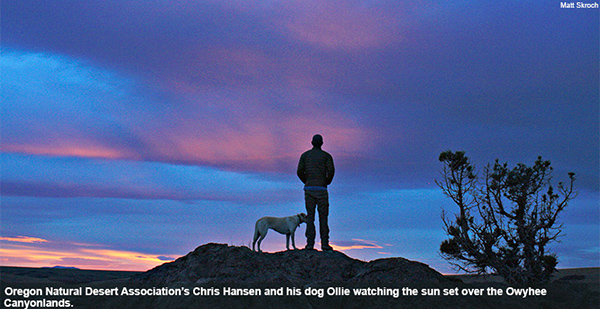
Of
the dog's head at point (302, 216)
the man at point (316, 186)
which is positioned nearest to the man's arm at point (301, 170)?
the man at point (316, 186)

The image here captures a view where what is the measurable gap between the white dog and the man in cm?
40

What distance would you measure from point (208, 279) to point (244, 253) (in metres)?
1.58

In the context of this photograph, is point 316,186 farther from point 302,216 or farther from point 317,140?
point 317,140

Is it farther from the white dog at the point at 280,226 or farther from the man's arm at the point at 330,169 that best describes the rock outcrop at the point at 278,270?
the man's arm at the point at 330,169

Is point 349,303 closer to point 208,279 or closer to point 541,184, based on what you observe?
point 208,279

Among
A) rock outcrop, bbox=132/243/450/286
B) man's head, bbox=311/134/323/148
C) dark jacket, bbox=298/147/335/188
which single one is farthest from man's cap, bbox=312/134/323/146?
rock outcrop, bbox=132/243/450/286

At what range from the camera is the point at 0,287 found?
1373 cm

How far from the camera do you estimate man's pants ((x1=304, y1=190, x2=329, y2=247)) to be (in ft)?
49.4

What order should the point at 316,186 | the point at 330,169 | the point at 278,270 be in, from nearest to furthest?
the point at 278,270
the point at 316,186
the point at 330,169

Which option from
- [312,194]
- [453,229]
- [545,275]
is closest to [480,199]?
[453,229]

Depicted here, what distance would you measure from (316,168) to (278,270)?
3954 mm

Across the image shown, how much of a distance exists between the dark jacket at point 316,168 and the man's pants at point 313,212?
31cm

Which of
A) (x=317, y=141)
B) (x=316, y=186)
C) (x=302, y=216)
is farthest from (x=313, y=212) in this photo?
(x=317, y=141)

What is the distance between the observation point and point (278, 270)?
1238 cm
